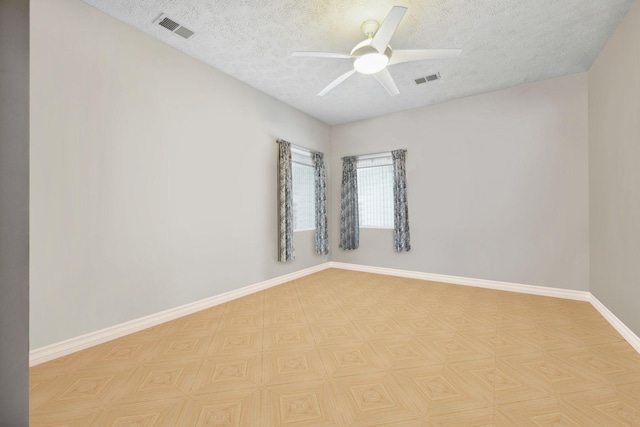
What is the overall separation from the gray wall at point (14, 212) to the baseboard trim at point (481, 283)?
4.62 m

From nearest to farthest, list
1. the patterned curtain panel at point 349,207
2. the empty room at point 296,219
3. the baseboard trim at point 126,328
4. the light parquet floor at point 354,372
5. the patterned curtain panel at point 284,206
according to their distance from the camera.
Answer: the light parquet floor at point 354,372 < the empty room at point 296,219 < the baseboard trim at point 126,328 < the patterned curtain panel at point 284,206 < the patterned curtain panel at point 349,207

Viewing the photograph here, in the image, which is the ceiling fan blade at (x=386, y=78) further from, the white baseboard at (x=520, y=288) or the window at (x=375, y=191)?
the white baseboard at (x=520, y=288)

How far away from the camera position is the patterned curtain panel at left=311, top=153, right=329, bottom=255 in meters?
5.04

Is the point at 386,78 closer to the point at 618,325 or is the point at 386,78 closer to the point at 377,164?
the point at 377,164

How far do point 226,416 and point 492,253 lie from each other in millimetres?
4080

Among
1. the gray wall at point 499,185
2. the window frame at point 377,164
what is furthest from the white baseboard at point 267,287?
the window frame at point 377,164

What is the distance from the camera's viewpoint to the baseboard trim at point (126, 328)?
2.07 meters

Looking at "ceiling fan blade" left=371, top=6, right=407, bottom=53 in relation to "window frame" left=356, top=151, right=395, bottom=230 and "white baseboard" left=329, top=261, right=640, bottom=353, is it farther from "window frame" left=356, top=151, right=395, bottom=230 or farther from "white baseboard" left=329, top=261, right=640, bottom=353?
"white baseboard" left=329, top=261, right=640, bottom=353

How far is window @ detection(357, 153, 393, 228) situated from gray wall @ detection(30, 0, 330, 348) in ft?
7.64

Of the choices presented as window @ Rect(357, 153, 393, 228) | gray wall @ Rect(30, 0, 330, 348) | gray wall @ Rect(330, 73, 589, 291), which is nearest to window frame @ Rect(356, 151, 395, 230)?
window @ Rect(357, 153, 393, 228)

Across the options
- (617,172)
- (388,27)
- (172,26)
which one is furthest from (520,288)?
(172,26)

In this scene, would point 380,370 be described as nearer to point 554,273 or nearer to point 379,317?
point 379,317

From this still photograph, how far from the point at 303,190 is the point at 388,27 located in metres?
3.16

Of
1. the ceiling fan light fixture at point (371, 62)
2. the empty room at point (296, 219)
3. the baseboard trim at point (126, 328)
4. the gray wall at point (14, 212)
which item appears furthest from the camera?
the ceiling fan light fixture at point (371, 62)
